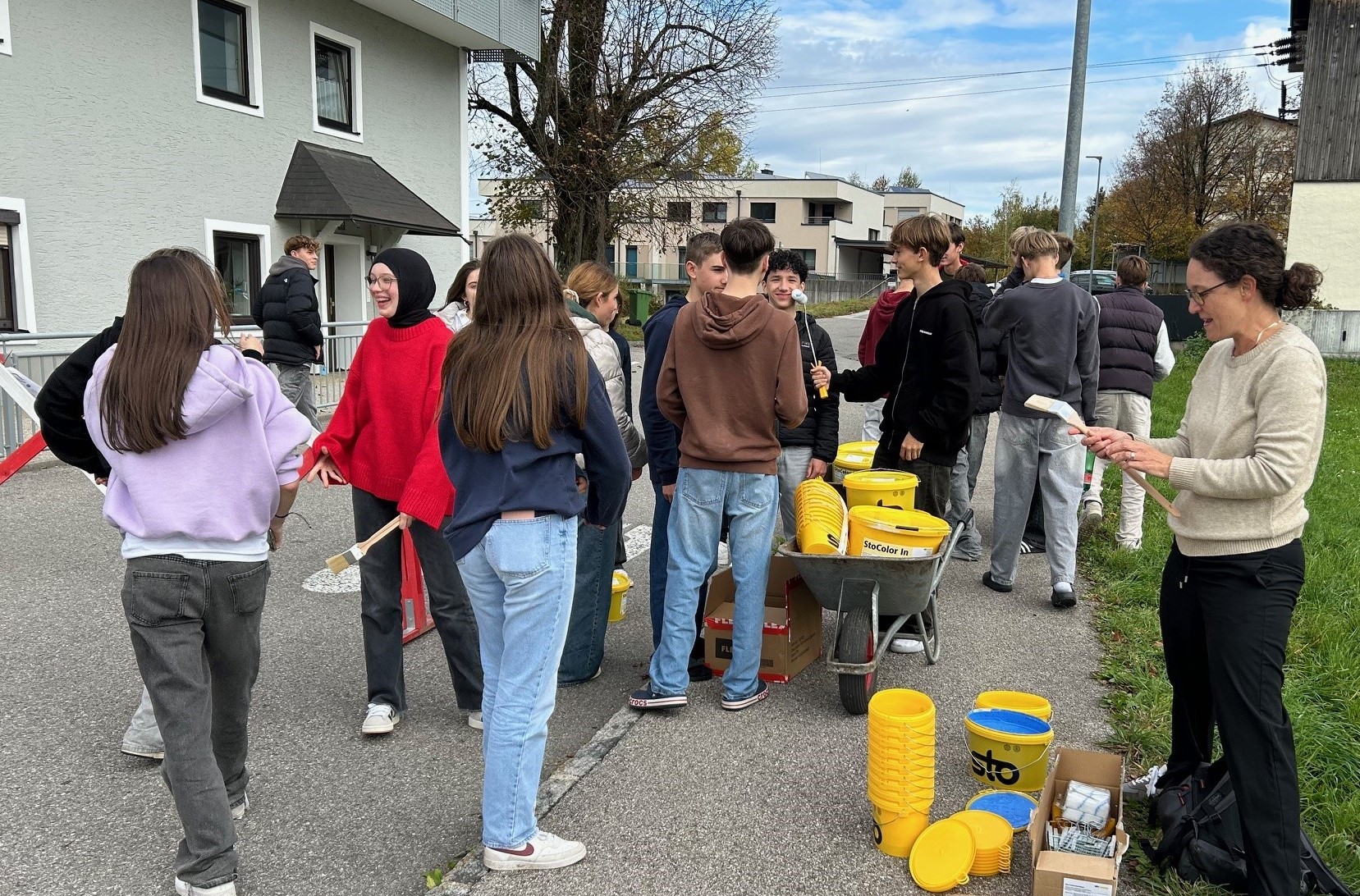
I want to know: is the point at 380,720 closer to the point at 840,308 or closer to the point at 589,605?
the point at 589,605

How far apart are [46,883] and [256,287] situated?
46.7 feet

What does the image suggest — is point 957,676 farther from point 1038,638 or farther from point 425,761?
point 425,761

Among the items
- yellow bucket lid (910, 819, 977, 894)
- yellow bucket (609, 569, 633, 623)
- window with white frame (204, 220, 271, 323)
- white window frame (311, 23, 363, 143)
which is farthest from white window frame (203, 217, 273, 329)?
yellow bucket lid (910, 819, 977, 894)

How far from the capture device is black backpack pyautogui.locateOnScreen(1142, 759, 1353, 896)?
301 cm

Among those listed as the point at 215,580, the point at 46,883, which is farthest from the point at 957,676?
the point at 46,883

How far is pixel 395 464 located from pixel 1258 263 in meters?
3.18

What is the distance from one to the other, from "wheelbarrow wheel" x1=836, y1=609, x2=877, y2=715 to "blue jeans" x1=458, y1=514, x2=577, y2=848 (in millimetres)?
1586

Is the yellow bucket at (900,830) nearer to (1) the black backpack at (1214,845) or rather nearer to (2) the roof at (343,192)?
(1) the black backpack at (1214,845)

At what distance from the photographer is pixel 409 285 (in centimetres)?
404

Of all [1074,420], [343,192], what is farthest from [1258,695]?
[343,192]

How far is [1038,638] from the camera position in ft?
18.1

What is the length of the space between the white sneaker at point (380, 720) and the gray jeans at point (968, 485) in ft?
13.1

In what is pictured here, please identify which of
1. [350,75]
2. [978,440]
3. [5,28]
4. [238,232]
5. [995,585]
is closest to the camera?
[995,585]

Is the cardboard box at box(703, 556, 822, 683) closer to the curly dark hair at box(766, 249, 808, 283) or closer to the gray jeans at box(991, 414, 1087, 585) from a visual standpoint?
the curly dark hair at box(766, 249, 808, 283)
